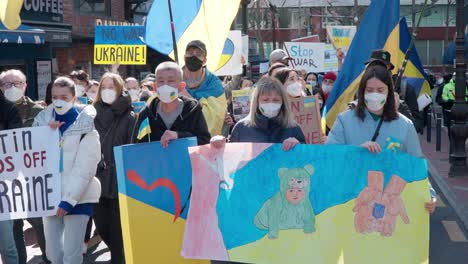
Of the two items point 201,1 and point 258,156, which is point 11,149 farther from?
point 201,1

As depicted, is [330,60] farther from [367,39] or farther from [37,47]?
[367,39]

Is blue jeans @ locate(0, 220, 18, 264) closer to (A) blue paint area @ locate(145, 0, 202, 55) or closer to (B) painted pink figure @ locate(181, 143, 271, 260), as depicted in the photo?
(B) painted pink figure @ locate(181, 143, 271, 260)

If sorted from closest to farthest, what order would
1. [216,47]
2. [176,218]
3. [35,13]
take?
1. [176,218]
2. [216,47]
3. [35,13]

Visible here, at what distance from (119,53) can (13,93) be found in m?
6.36

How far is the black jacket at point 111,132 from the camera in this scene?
20.0 feet

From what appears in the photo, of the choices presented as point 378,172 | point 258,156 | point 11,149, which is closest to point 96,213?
point 11,149

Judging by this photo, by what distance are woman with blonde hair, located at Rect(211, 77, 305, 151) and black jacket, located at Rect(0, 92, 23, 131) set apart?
2.07 metres

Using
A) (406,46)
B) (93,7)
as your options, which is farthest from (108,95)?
(93,7)

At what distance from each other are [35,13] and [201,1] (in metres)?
8.08

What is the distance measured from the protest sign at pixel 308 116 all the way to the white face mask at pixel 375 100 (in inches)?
92.9

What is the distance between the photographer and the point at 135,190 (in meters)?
5.21

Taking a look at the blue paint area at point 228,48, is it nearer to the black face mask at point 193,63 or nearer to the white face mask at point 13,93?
the black face mask at point 193,63

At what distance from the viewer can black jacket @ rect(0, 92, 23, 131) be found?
19.9 feet

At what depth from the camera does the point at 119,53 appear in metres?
12.5
